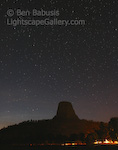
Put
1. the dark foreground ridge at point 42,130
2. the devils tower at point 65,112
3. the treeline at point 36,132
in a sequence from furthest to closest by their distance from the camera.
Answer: the devils tower at point 65,112 < the dark foreground ridge at point 42,130 < the treeline at point 36,132

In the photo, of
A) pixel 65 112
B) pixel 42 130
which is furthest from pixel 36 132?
pixel 65 112

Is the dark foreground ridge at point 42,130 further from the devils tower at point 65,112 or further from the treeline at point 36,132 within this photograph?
the devils tower at point 65,112

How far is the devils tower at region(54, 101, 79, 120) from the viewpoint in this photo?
159962 mm

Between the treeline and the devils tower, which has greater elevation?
the devils tower

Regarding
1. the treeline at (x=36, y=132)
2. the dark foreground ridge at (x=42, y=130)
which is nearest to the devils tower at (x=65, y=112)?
the dark foreground ridge at (x=42, y=130)

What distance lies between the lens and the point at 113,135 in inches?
3314

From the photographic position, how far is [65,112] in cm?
16312

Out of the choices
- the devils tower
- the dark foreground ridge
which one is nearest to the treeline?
the dark foreground ridge

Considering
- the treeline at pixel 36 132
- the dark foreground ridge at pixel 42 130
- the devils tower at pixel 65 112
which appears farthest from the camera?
the devils tower at pixel 65 112

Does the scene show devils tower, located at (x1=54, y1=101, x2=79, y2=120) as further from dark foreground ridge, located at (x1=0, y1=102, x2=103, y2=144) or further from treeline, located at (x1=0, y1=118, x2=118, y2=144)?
treeline, located at (x1=0, y1=118, x2=118, y2=144)

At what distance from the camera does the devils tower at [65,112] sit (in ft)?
525

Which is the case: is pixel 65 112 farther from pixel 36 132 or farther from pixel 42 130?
Result: pixel 36 132

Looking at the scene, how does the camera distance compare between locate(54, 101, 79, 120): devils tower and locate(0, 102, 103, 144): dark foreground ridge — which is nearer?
locate(0, 102, 103, 144): dark foreground ridge

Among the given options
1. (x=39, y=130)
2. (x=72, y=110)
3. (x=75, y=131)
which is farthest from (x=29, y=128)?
(x=72, y=110)
